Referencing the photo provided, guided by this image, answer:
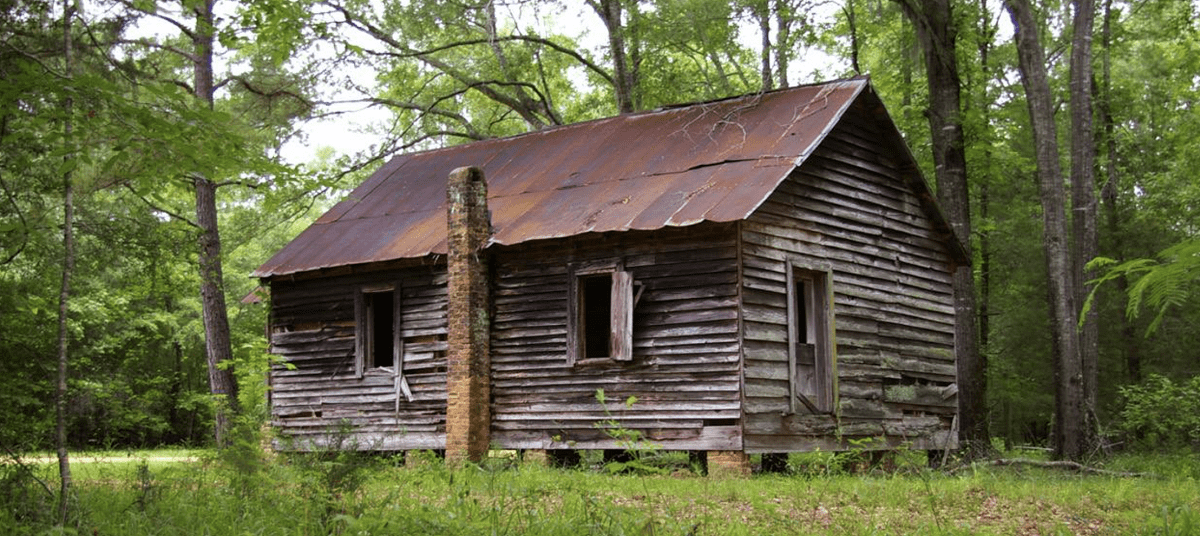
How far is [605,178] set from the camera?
1717cm

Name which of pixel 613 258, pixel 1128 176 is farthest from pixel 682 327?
pixel 1128 176

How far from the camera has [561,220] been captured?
16031 millimetres

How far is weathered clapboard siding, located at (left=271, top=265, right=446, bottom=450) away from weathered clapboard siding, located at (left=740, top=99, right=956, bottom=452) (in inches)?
205

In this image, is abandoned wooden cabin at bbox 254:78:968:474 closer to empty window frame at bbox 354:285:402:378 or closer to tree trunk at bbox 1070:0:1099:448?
empty window frame at bbox 354:285:402:378

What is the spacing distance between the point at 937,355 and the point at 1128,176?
14246mm

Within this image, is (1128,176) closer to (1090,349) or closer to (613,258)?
(1090,349)

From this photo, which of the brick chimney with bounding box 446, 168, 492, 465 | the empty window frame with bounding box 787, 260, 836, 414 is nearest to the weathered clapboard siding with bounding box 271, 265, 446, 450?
the brick chimney with bounding box 446, 168, 492, 465

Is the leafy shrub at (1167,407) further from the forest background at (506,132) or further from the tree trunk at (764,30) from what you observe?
the tree trunk at (764,30)

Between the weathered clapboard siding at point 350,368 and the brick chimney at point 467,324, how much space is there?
73 cm

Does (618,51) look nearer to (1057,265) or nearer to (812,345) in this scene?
(1057,265)

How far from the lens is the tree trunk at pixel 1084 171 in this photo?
2017cm

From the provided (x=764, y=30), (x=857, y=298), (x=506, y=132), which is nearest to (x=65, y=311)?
(x=857, y=298)

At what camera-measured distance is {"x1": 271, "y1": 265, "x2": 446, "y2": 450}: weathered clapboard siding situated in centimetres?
1758

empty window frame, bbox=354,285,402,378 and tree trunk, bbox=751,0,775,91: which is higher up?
tree trunk, bbox=751,0,775,91
